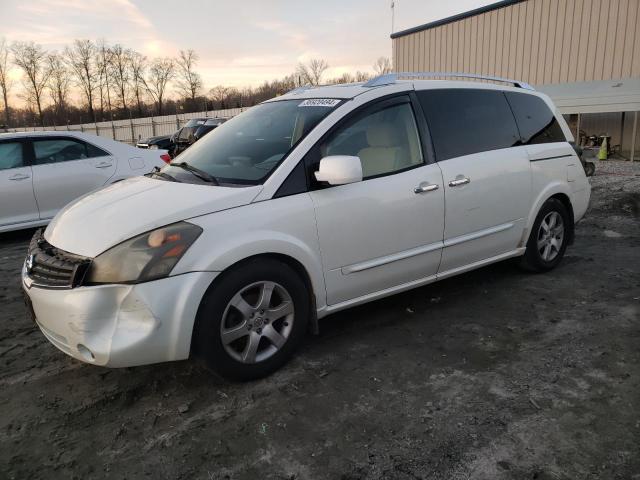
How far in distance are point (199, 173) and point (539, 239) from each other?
323 cm

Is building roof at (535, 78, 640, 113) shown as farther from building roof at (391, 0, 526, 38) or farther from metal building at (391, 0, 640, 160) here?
building roof at (391, 0, 526, 38)

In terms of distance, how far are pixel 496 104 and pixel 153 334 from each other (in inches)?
138

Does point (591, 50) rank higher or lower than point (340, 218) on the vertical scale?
higher

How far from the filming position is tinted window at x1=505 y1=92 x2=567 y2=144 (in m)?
4.71

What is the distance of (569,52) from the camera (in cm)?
1742

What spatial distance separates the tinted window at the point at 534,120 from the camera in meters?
4.71

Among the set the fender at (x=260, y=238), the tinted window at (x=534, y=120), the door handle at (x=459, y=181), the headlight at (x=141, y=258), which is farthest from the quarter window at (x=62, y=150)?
the tinted window at (x=534, y=120)

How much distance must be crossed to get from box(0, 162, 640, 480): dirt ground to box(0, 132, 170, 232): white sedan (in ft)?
10.4

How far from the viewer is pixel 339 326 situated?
4004mm

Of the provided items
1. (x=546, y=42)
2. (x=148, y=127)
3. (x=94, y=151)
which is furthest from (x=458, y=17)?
(x=148, y=127)

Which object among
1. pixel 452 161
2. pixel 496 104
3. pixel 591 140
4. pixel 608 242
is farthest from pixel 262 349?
pixel 591 140

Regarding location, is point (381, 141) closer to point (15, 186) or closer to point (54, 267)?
point (54, 267)

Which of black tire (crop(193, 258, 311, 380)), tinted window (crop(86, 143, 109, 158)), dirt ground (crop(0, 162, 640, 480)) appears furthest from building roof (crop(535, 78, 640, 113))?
black tire (crop(193, 258, 311, 380))

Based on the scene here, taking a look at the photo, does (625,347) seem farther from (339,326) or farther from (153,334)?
(153,334)
